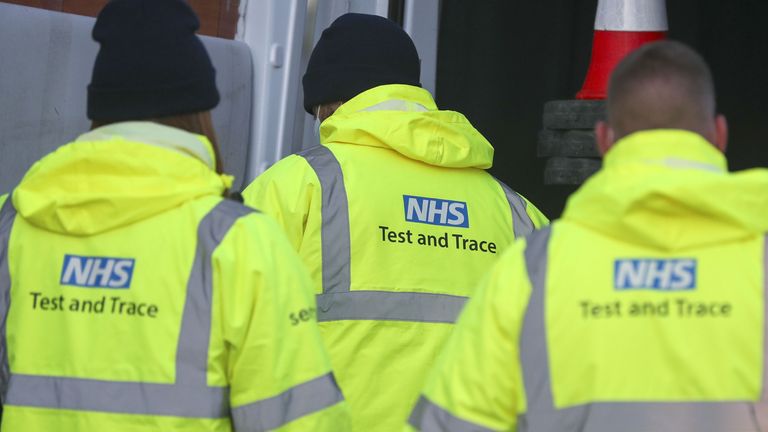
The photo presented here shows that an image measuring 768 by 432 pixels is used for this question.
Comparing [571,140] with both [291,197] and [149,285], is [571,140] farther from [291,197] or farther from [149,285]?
[149,285]

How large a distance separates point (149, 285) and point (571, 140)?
213 centimetres

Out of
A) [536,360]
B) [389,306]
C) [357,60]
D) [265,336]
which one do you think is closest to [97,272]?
[265,336]

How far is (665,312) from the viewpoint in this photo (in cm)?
191

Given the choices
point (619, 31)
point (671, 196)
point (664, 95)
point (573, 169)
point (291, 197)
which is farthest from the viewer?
point (619, 31)

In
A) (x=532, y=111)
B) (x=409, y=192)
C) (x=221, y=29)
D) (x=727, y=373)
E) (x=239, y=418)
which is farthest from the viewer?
(x=532, y=111)

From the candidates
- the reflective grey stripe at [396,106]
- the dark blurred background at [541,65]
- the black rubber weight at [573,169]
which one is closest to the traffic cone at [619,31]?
the black rubber weight at [573,169]

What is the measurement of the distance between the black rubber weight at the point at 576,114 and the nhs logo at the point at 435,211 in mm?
1038

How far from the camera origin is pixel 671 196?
186 cm

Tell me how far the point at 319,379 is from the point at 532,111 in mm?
3218

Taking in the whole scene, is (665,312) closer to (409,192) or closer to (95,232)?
(95,232)

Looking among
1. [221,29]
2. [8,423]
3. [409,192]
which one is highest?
[221,29]

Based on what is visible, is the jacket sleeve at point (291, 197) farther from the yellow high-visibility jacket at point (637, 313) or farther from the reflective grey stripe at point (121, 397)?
the yellow high-visibility jacket at point (637, 313)

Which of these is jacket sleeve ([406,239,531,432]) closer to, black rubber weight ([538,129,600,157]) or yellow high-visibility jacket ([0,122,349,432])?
yellow high-visibility jacket ([0,122,349,432])

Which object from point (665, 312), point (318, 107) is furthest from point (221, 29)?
point (665, 312)
